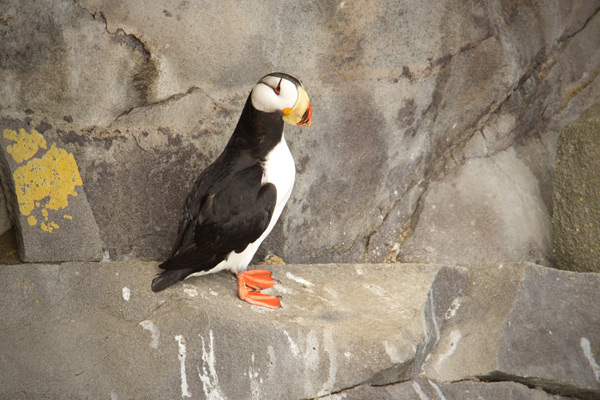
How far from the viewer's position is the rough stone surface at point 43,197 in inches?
111

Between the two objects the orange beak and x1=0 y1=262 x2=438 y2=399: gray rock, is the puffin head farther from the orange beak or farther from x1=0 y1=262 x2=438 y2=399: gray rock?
x1=0 y1=262 x2=438 y2=399: gray rock

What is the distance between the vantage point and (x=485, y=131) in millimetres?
3971

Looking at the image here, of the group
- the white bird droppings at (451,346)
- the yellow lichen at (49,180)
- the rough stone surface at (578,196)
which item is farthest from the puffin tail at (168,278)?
the rough stone surface at (578,196)

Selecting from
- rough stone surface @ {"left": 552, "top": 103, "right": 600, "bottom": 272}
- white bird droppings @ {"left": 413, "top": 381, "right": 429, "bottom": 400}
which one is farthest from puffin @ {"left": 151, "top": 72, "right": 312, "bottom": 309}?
rough stone surface @ {"left": 552, "top": 103, "right": 600, "bottom": 272}

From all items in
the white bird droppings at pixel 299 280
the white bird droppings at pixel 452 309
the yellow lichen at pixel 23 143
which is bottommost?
the white bird droppings at pixel 299 280

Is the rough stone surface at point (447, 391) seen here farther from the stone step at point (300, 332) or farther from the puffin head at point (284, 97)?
the puffin head at point (284, 97)

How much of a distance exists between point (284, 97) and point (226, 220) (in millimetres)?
518

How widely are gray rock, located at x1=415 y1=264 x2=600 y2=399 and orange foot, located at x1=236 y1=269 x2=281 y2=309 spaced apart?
2.18 ft

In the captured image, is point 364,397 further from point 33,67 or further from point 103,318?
point 33,67

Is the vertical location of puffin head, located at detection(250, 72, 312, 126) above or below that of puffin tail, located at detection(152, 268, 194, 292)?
above

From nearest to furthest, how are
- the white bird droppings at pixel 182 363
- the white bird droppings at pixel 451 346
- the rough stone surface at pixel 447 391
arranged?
the white bird droppings at pixel 182 363
the rough stone surface at pixel 447 391
the white bird droppings at pixel 451 346

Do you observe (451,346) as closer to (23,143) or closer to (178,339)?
(178,339)

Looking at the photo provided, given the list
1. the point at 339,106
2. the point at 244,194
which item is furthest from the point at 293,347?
the point at 339,106

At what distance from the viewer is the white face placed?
266 centimetres
